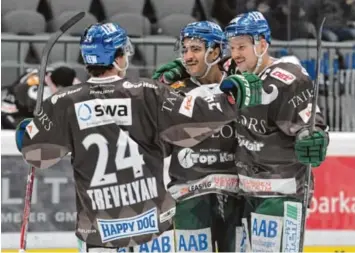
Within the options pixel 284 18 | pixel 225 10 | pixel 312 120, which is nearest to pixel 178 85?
pixel 312 120

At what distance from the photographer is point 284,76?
363cm

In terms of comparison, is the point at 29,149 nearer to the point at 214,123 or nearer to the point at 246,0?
the point at 214,123

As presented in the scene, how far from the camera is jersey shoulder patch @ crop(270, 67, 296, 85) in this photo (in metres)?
3.62

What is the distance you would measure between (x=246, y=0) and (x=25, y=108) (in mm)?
1554

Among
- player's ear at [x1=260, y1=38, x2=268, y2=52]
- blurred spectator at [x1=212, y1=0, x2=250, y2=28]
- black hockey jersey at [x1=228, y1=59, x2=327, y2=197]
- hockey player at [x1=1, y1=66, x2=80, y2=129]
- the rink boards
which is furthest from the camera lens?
blurred spectator at [x1=212, y1=0, x2=250, y2=28]

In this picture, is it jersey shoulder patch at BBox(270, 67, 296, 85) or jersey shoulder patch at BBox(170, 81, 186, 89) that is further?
jersey shoulder patch at BBox(170, 81, 186, 89)

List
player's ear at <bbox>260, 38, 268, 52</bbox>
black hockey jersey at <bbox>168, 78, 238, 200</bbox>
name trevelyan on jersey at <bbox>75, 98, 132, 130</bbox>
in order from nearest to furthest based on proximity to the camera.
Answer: name trevelyan on jersey at <bbox>75, 98, 132, 130</bbox> → player's ear at <bbox>260, 38, 268, 52</bbox> → black hockey jersey at <bbox>168, 78, 238, 200</bbox>

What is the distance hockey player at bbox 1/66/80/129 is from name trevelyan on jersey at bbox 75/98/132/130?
9.58 feet

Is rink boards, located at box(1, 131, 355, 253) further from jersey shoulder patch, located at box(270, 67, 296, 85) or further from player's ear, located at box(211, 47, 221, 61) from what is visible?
jersey shoulder patch, located at box(270, 67, 296, 85)

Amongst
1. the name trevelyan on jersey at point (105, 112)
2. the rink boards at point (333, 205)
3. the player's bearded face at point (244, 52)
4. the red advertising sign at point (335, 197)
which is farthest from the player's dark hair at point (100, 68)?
the red advertising sign at point (335, 197)

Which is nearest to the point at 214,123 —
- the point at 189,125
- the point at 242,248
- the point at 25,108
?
the point at 189,125

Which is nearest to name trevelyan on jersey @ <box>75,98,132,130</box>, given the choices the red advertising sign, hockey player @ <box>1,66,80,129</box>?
the red advertising sign

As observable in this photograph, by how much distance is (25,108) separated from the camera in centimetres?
617

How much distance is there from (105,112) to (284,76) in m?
0.81
